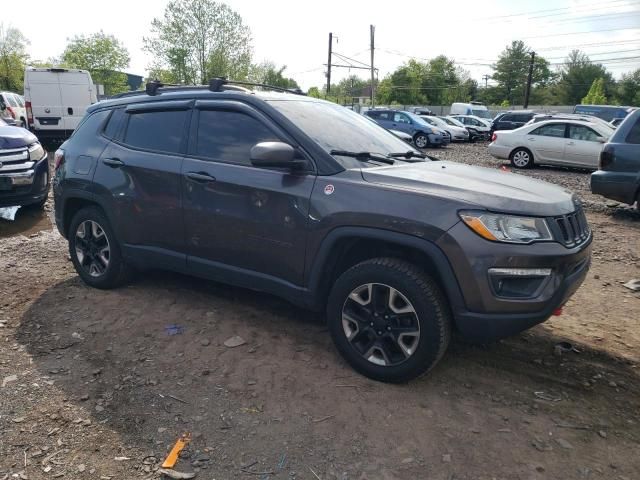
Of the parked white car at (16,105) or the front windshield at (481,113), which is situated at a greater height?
the front windshield at (481,113)

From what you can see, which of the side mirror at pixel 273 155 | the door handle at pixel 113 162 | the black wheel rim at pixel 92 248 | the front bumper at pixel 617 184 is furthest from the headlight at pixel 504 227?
the front bumper at pixel 617 184

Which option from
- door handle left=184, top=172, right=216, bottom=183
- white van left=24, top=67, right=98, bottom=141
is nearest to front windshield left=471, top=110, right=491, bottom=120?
white van left=24, top=67, right=98, bottom=141

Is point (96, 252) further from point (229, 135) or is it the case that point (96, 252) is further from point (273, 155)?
point (273, 155)

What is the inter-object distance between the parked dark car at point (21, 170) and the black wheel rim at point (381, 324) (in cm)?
575

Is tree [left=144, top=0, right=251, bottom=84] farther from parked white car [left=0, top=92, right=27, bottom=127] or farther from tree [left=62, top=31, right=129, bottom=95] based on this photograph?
parked white car [left=0, top=92, right=27, bottom=127]

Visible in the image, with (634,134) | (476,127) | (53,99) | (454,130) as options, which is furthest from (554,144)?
(476,127)

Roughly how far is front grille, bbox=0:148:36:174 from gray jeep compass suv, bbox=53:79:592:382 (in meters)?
3.03

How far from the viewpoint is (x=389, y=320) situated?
303 centimetres

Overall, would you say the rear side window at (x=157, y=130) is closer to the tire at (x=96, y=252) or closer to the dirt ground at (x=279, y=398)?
the tire at (x=96, y=252)

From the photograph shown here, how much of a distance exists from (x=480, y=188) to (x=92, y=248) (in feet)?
11.1

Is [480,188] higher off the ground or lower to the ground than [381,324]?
higher

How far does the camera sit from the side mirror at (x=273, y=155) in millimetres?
3145

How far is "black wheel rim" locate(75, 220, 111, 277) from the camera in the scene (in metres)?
4.50

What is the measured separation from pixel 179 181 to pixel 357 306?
1.67 m
